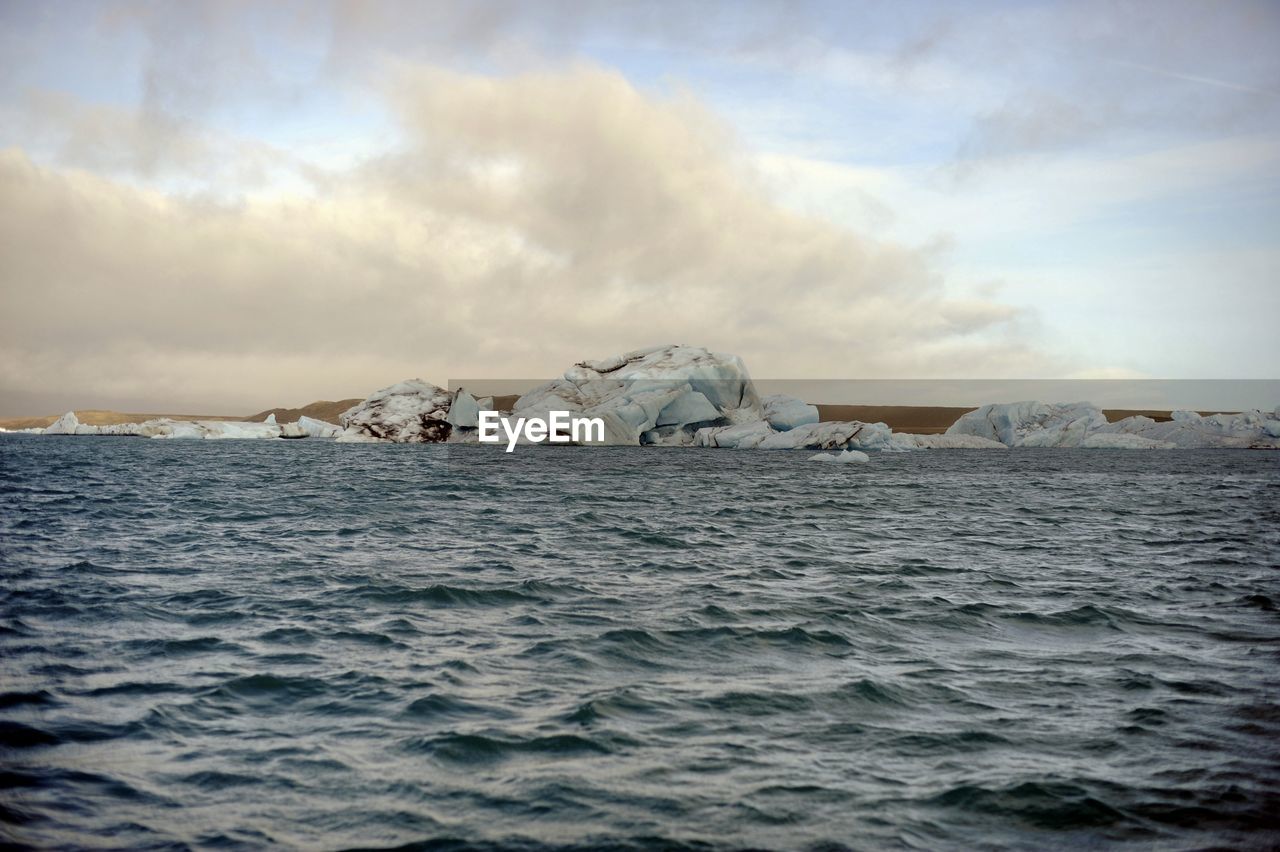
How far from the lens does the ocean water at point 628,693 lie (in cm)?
450

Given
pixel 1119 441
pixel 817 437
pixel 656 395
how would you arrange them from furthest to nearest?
1. pixel 1119 441
2. pixel 817 437
3. pixel 656 395

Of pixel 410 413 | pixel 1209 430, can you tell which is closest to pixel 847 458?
pixel 410 413

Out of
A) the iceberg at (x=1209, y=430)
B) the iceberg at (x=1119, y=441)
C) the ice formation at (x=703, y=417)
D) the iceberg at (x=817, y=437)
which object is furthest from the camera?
the iceberg at (x=1209, y=430)

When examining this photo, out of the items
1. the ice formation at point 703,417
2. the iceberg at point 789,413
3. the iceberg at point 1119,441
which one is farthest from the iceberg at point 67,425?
the iceberg at point 1119,441

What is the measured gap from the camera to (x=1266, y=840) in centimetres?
443

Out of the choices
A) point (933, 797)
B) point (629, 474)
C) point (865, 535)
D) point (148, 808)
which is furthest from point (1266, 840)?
point (629, 474)

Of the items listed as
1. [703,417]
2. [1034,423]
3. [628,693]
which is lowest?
[628,693]

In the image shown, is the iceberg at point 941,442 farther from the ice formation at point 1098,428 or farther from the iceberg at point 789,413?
the iceberg at point 789,413

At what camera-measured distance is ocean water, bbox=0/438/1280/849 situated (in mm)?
4500

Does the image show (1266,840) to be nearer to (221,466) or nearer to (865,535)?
(865,535)

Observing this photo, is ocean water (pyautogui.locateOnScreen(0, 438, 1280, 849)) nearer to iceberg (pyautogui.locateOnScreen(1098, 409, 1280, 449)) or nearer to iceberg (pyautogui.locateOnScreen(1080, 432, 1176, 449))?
iceberg (pyautogui.locateOnScreen(1080, 432, 1176, 449))

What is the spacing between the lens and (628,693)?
6480 millimetres

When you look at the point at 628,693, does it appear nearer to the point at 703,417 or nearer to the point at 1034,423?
the point at 703,417

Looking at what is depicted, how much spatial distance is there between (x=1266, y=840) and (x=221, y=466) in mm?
42623
